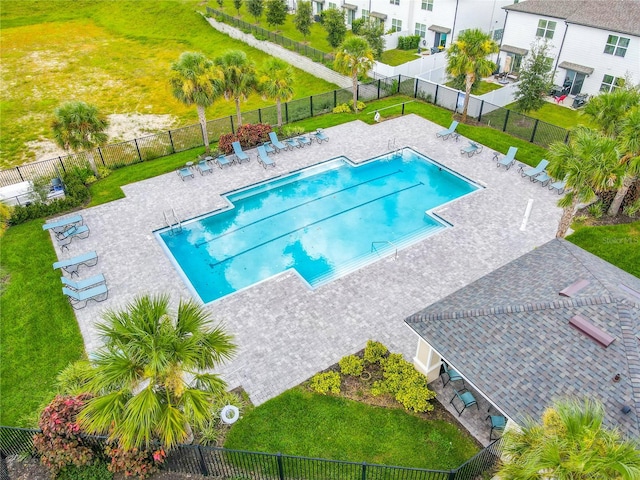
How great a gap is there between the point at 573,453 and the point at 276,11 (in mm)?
49236

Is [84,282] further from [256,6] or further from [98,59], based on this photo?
[256,6]

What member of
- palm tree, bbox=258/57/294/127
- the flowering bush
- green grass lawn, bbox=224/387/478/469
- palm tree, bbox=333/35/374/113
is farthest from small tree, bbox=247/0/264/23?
the flowering bush

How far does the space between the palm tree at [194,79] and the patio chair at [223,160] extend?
10.00 ft

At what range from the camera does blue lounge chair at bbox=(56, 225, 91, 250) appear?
20008 millimetres

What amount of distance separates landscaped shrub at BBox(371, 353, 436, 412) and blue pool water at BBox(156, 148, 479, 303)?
548cm

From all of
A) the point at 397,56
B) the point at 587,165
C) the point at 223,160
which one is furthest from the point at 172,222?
the point at 397,56

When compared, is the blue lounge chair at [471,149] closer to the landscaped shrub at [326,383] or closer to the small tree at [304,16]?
the landscaped shrub at [326,383]

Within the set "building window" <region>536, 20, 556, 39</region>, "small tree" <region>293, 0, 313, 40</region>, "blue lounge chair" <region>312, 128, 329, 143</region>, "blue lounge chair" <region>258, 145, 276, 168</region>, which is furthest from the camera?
"small tree" <region>293, 0, 313, 40</region>

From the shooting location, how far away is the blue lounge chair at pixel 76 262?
1814cm

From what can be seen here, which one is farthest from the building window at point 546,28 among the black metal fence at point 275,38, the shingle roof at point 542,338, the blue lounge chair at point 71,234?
the blue lounge chair at point 71,234

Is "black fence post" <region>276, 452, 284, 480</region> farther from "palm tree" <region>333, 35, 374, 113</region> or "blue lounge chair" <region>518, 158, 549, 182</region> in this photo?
"palm tree" <region>333, 35, 374, 113</region>

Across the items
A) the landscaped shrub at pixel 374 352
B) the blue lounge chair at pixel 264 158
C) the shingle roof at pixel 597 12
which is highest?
the shingle roof at pixel 597 12

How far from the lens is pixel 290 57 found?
44031 millimetres

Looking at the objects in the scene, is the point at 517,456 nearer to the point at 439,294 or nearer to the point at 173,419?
the point at 173,419
